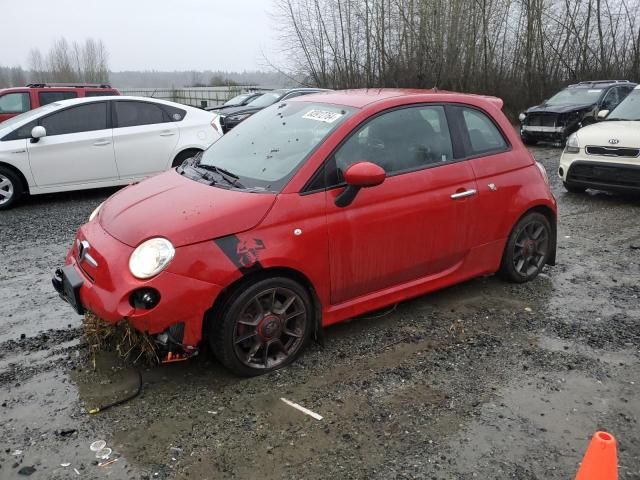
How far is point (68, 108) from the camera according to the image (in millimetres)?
8500

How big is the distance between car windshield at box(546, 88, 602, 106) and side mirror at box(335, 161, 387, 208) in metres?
13.6

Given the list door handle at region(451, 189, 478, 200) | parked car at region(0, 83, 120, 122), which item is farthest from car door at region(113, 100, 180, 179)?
door handle at region(451, 189, 478, 200)

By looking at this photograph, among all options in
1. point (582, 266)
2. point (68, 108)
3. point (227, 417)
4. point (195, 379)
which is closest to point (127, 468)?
point (227, 417)

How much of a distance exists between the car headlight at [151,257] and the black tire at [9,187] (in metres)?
6.08

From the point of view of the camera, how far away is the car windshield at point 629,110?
8.88m

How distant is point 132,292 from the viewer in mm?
3207

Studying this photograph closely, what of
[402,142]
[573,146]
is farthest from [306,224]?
[573,146]

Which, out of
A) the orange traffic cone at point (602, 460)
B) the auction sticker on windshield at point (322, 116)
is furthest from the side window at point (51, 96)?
the orange traffic cone at point (602, 460)

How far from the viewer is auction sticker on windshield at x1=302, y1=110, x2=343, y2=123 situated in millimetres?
4038

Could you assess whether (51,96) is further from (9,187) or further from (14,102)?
(9,187)

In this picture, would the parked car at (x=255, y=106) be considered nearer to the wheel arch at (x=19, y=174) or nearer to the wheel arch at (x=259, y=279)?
the wheel arch at (x=19, y=174)

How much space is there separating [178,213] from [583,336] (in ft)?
10.0

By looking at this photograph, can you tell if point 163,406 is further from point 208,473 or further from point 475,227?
point 475,227

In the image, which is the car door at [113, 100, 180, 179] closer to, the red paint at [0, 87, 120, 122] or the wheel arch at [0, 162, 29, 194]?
the wheel arch at [0, 162, 29, 194]
